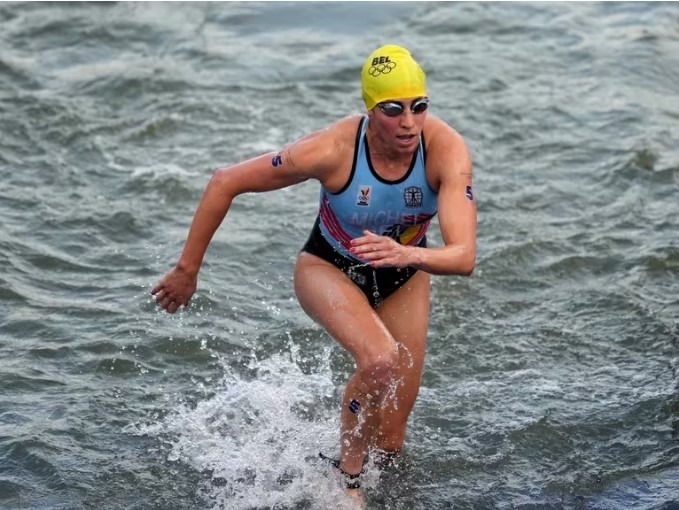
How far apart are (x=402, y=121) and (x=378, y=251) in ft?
3.31

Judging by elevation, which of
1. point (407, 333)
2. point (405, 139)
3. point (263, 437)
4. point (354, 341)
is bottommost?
point (263, 437)

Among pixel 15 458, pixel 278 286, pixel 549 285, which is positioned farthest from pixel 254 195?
pixel 15 458

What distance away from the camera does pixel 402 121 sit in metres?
6.91

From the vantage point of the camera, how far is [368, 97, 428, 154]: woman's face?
691 centimetres

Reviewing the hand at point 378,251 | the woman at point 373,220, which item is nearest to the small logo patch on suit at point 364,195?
the woman at point 373,220

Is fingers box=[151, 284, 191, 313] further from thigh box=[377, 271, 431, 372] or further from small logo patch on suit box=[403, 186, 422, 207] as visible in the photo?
small logo patch on suit box=[403, 186, 422, 207]

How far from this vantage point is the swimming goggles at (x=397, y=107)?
272 inches

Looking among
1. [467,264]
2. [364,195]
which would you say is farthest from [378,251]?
[364,195]

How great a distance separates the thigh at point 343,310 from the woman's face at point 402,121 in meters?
0.88

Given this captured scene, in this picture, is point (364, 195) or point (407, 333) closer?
point (364, 195)

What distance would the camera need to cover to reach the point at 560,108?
14.8m

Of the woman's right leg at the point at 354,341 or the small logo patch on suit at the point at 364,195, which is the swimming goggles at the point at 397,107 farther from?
the woman's right leg at the point at 354,341

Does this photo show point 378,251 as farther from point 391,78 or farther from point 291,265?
point 291,265

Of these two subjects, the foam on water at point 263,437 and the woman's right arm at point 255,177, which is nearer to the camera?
the woman's right arm at point 255,177
